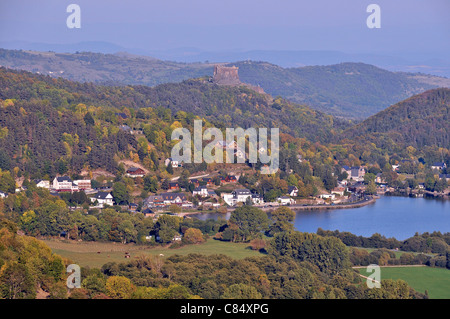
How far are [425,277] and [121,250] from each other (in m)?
8.91

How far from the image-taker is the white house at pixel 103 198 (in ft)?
106

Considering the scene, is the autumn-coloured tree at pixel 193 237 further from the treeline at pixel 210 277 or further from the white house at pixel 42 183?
the white house at pixel 42 183

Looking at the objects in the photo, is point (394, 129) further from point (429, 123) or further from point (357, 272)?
point (357, 272)

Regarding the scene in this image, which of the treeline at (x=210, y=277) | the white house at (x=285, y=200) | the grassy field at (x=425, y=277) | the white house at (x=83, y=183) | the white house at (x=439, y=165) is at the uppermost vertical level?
the treeline at (x=210, y=277)

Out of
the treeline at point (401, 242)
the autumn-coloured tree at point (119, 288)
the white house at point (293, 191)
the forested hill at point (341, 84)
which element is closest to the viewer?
the autumn-coloured tree at point (119, 288)

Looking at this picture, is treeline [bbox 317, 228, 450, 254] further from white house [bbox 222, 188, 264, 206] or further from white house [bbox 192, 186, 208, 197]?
white house [bbox 192, 186, 208, 197]

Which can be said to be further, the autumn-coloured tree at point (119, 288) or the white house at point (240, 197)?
the white house at point (240, 197)

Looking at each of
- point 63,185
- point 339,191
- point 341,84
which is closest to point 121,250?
point 63,185

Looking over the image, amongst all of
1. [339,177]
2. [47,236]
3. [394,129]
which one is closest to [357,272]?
[47,236]

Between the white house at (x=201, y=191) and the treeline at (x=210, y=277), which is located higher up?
the treeline at (x=210, y=277)

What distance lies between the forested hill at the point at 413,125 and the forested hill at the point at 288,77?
131 ft

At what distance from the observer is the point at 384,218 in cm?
3259

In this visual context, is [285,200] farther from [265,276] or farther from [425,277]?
[265,276]

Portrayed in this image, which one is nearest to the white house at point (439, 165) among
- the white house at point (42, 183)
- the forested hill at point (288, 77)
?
the white house at point (42, 183)
